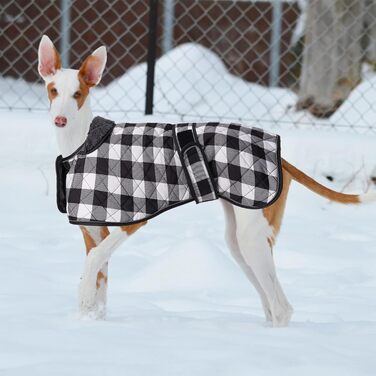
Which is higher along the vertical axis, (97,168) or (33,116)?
(97,168)

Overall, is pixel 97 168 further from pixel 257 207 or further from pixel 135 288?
pixel 135 288

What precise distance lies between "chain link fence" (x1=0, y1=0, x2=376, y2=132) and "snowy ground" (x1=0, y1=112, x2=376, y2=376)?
31.8 inches

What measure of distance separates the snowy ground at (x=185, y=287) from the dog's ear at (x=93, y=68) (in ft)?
2.61

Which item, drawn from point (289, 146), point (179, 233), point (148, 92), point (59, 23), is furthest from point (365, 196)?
point (59, 23)

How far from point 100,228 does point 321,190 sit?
29.8 inches

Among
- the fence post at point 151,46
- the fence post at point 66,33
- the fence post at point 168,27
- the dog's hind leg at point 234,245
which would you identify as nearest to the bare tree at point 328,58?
the fence post at point 151,46

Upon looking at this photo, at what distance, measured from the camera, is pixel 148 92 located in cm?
631

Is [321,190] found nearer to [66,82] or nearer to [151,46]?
[66,82]

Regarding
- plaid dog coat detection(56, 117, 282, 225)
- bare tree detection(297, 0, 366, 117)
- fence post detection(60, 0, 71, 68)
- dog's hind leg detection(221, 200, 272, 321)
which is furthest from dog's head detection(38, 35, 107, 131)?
fence post detection(60, 0, 71, 68)

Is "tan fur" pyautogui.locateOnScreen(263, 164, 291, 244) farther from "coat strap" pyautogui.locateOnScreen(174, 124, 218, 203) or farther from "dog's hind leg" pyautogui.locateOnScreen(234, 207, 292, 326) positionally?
"coat strap" pyautogui.locateOnScreen(174, 124, 218, 203)

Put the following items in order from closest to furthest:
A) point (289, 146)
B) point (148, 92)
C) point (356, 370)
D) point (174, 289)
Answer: point (356, 370) → point (174, 289) → point (289, 146) → point (148, 92)

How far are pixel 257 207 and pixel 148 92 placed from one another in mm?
3266

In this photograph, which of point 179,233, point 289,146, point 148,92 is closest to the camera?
point 179,233

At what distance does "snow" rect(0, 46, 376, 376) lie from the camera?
9.22ft
